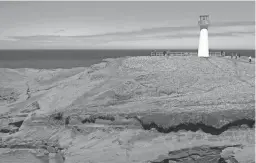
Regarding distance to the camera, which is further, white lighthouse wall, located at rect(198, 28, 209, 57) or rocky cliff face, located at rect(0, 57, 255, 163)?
white lighthouse wall, located at rect(198, 28, 209, 57)

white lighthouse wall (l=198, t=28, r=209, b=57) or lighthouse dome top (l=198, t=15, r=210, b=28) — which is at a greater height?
lighthouse dome top (l=198, t=15, r=210, b=28)

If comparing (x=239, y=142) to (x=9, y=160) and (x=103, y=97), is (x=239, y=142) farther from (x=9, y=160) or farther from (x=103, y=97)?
(x=9, y=160)

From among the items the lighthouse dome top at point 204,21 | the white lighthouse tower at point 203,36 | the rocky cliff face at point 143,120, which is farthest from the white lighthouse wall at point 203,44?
the rocky cliff face at point 143,120

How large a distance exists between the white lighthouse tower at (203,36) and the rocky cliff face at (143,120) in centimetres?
716

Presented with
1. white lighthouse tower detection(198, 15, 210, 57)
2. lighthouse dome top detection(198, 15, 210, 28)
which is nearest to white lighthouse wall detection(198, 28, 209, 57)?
white lighthouse tower detection(198, 15, 210, 57)

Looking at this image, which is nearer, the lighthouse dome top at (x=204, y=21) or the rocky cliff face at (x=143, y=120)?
the rocky cliff face at (x=143, y=120)

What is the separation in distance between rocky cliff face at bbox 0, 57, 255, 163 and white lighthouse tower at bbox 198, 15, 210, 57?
7161 millimetres

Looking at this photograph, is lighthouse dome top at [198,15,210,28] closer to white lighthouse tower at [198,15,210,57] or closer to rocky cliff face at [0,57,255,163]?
white lighthouse tower at [198,15,210,57]

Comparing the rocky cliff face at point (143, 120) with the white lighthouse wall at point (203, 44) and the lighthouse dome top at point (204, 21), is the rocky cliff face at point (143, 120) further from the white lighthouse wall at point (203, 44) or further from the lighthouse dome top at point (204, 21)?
the lighthouse dome top at point (204, 21)

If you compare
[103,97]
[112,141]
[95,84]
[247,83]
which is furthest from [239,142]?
[95,84]

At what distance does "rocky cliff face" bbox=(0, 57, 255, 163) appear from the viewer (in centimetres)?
1725

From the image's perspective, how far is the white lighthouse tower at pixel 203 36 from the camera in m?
29.9

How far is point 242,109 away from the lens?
18141mm

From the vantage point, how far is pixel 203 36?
30172 mm
